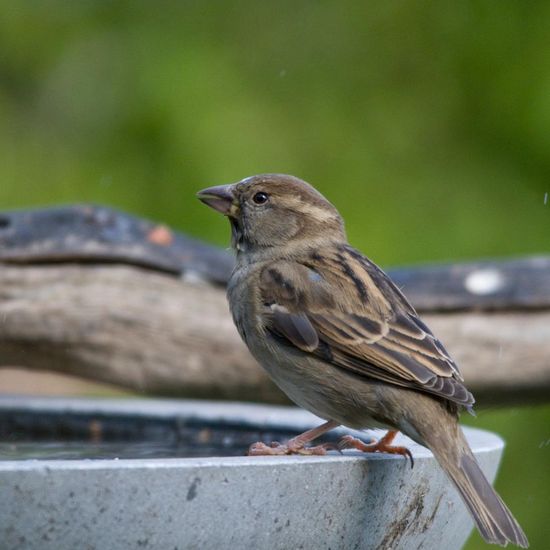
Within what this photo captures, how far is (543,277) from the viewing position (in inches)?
200

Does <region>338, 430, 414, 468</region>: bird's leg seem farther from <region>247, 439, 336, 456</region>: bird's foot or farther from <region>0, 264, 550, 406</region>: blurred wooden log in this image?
<region>0, 264, 550, 406</region>: blurred wooden log

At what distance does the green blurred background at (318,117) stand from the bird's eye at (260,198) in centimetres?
252

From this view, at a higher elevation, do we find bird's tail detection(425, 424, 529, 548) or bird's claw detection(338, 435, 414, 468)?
bird's claw detection(338, 435, 414, 468)

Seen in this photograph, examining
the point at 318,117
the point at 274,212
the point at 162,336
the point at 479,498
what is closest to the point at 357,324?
the point at 479,498

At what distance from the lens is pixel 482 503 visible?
280 cm

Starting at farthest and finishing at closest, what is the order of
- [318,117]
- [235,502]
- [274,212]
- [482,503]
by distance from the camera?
[318,117] → [274,212] → [482,503] → [235,502]

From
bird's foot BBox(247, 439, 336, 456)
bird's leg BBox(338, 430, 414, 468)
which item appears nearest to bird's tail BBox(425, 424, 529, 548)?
bird's leg BBox(338, 430, 414, 468)

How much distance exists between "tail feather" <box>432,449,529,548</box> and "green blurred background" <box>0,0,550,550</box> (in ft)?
11.9

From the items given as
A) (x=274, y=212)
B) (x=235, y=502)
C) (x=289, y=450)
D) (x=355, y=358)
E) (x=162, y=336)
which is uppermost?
(x=162, y=336)

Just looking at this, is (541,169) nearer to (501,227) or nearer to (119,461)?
(501,227)

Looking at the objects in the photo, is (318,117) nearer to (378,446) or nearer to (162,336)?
(162,336)

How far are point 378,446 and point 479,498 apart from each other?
1.24 ft

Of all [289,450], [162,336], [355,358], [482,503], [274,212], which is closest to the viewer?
[482,503]

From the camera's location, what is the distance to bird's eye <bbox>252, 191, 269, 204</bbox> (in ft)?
12.7
